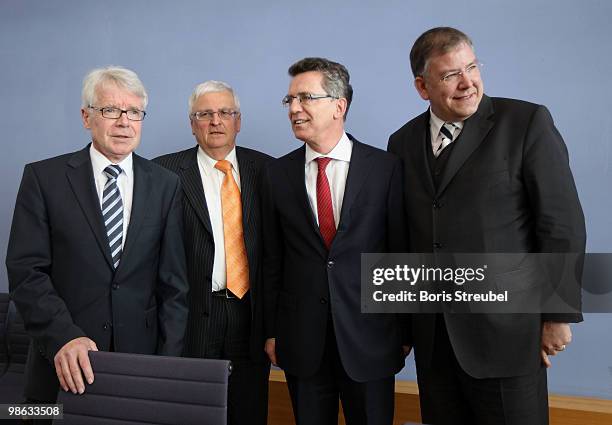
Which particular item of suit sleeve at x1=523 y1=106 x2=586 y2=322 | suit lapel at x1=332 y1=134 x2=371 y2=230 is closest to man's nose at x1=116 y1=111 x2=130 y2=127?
suit lapel at x1=332 y1=134 x2=371 y2=230

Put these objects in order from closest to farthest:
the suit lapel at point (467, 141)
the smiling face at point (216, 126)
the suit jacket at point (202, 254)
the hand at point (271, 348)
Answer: the suit lapel at point (467, 141), the hand at point (271, 348), the suit jacket at point (202, 254), the smiling face at point (216, 126)

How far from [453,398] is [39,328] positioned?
1.48 m

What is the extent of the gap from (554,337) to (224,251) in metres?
1.35

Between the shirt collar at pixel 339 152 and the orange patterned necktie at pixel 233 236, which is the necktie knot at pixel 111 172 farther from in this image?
the shirt collar at pixel 339 152

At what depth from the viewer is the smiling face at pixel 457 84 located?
2.05m

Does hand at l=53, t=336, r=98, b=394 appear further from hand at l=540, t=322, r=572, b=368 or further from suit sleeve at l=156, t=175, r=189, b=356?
hand at l=540, t=322, r=572, b=368

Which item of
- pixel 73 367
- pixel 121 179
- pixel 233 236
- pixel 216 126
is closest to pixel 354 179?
pixel 233 236

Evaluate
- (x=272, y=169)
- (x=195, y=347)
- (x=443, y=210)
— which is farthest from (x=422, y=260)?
(x=195, y=347)

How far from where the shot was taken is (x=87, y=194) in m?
2.10

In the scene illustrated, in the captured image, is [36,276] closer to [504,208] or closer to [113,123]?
[113,123]

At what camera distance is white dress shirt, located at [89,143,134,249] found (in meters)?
2.16

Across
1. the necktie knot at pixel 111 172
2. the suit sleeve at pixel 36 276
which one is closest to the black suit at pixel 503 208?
the necktie knot at pixel 111 172

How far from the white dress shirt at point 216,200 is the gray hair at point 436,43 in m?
0.97

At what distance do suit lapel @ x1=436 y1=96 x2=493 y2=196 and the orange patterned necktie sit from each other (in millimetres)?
922
